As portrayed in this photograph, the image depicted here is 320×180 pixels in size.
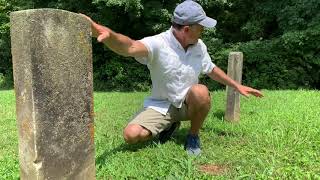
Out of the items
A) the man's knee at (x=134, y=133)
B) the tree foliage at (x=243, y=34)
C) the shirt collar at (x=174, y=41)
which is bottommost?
the tree foliage at (x=243, y=34)

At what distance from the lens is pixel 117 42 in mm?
3500

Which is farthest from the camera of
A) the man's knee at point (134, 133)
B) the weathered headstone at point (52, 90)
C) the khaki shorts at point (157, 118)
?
the khaki shorts at point (157, 118)

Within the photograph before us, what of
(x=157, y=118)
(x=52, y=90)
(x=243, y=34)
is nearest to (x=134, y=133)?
(x=157, y=118)

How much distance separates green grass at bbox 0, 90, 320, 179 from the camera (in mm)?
3865

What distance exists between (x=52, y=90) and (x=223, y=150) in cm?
221

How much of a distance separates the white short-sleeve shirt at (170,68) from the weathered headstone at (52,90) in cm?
129

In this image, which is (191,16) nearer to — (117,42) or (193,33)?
(193,33)

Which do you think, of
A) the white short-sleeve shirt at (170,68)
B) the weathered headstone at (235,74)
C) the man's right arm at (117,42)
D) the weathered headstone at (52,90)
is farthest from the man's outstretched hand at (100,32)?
the weathered headstone at (235,74)

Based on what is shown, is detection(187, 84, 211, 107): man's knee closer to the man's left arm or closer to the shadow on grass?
the man's left arm

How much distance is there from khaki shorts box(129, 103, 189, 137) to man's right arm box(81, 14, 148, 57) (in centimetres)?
72

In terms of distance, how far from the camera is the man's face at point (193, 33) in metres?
4.39

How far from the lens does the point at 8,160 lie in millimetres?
4324

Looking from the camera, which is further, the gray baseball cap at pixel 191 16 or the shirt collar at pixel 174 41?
the shirt collar at pixel 174 41

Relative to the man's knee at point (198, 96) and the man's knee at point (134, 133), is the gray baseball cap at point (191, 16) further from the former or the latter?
the man's knee at point (134, 133)
